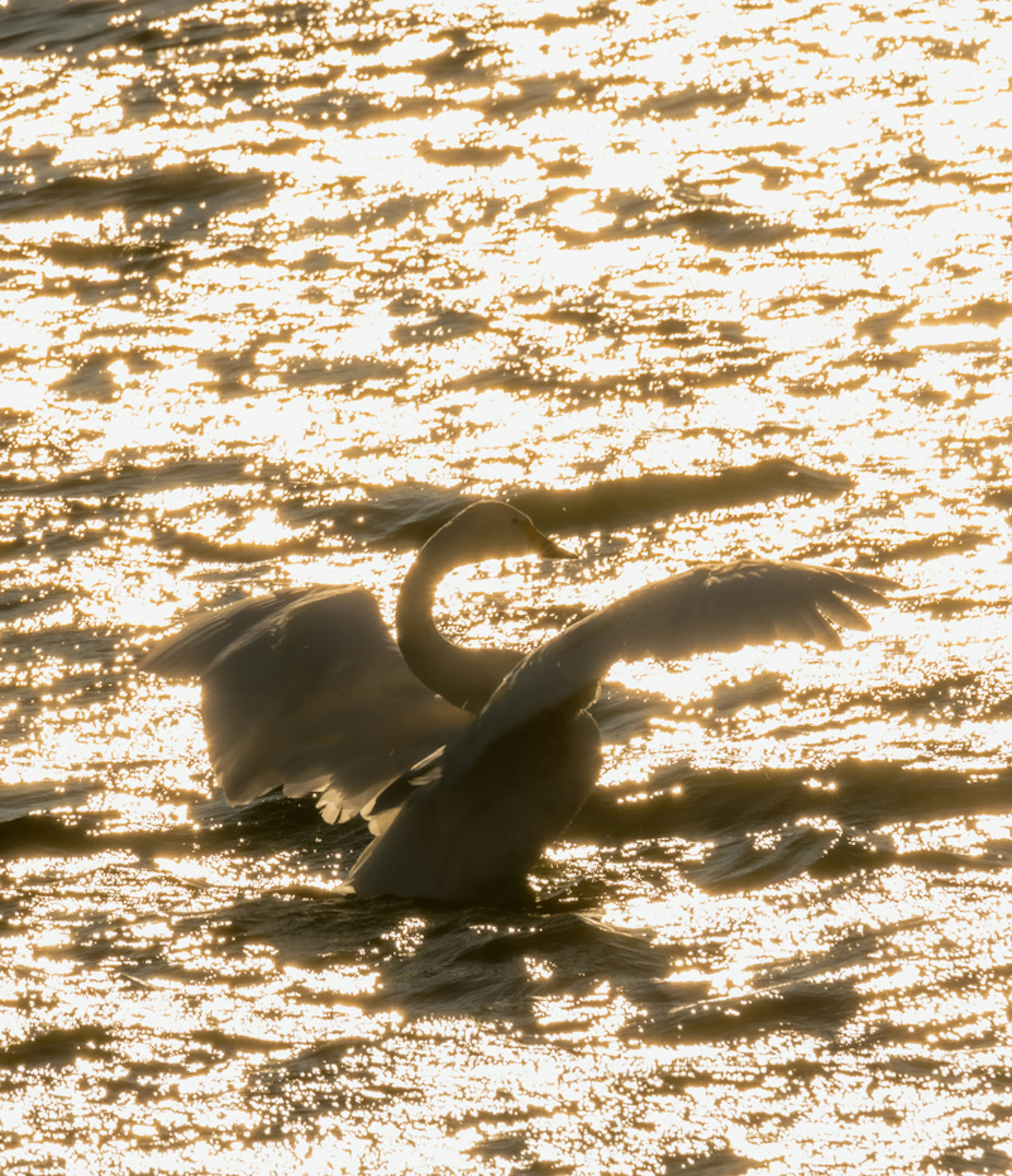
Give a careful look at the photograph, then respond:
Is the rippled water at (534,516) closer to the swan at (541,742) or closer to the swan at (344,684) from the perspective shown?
the swan at (541,742)

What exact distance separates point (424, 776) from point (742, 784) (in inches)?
43.9

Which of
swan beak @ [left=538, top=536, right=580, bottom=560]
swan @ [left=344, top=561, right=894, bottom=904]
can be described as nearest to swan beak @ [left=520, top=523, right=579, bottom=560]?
swan beak @ [left=538, top=536, right=580, bottom=560]

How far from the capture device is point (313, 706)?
6.66 metres

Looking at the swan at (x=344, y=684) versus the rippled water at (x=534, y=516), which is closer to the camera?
the rippled water at (x=534, y=516)

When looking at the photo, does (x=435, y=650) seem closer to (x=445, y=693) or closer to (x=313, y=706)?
(x=445, y=693)

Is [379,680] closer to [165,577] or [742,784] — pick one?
[742,784]

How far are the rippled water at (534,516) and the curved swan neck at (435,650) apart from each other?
2.10 feet

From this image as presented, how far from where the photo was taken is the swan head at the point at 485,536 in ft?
21.0

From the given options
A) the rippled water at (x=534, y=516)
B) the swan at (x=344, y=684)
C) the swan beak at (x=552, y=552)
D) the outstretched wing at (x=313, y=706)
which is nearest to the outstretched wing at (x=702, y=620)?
the rippled water at (x=534, y=516)

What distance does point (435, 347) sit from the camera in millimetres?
10789

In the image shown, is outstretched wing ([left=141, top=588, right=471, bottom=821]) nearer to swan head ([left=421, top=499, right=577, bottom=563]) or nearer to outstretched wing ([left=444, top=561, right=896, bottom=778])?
swan head ([left=421, top=499, right=577, bottom=563])

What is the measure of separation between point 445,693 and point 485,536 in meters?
0.51

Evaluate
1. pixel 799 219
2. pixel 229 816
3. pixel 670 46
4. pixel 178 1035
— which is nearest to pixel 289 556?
pixel 229 816

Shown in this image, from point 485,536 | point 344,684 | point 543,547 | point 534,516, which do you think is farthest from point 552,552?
point 534,516
